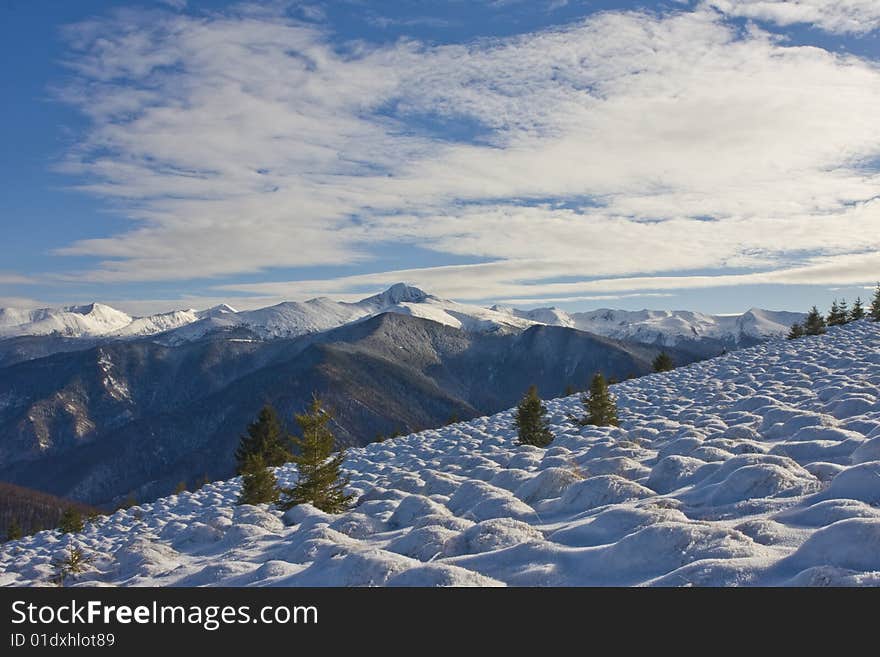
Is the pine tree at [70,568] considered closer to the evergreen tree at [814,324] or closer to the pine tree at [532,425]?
the pine tree at [532,425]

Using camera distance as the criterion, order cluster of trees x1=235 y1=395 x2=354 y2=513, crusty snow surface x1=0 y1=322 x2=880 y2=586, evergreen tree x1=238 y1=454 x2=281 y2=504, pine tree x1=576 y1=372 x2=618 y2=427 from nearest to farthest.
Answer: crusty snow surface x1=0 y1=322 x2=880 y2=586
cluster of trees x1=235 y1=395 x2=354 y2=513
evergreen tree x1=238 y1=454 x2=281 y2=504
pine tree x1=576 y1=372 x2=618 y2=427

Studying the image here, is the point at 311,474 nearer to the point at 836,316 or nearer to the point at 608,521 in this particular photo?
the point at 608,521

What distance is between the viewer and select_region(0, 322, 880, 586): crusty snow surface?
6051mm

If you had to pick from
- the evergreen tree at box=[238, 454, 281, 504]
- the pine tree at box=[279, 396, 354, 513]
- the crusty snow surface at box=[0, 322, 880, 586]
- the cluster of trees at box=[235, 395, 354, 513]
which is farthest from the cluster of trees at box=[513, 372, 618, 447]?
the evergreen tree at box=[238, 454, 281, 504]

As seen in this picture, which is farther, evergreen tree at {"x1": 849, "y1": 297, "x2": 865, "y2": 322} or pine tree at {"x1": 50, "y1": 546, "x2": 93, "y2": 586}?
evergreen tree at {"x1": 849, "y1": 297, "x2": 865, "y2": 322}

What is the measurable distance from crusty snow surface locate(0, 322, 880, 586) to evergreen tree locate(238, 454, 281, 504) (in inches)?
121

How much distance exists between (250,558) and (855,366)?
29.4 m

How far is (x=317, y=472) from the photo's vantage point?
18.0 meters

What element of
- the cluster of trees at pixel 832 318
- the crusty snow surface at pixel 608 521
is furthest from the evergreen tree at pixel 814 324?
the crusty snow surface at pixel 608 521

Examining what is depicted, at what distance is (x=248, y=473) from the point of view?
23250mm

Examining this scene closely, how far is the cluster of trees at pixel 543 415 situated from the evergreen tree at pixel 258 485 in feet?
34.6

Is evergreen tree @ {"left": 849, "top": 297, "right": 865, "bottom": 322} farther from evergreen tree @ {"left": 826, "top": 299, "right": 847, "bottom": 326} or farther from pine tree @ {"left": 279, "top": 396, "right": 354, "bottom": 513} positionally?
pine tree @ {"left": 279, "top": 396, "right": 354, "bottom": 513}
